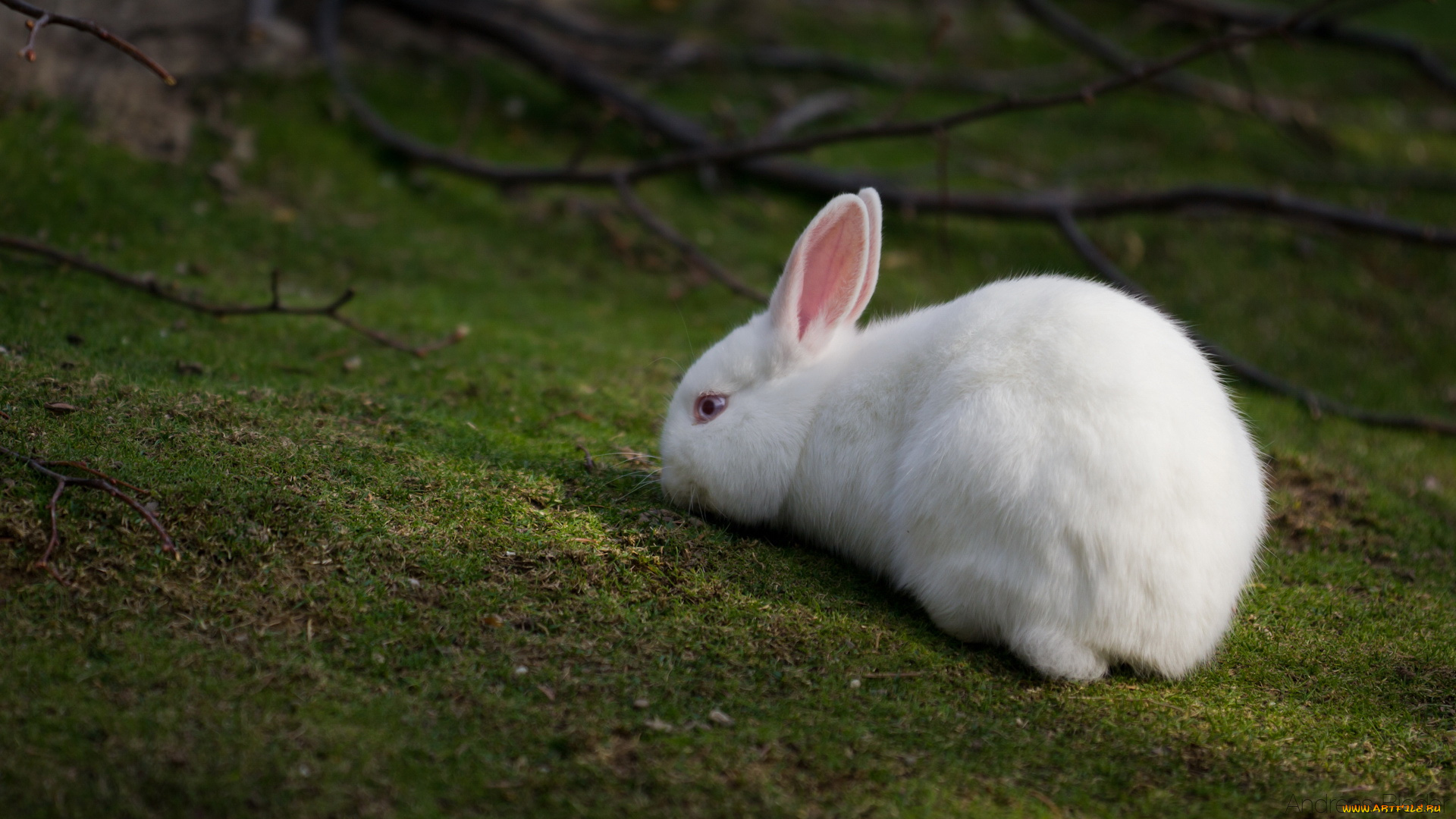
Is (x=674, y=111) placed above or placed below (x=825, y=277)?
above

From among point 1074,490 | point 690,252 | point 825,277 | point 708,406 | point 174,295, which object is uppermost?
point 825,277

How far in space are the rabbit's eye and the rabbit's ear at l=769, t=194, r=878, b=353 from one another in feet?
1.04

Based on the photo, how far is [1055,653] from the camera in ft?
9.55

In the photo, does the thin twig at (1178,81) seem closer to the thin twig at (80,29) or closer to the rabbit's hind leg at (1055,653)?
the rabbit's hind leg at (1055,653)

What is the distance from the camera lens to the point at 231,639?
8.72 ft

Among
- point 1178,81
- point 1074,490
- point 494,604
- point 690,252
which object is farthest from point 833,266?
point 1178,81

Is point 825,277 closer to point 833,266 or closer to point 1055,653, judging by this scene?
point 833,266

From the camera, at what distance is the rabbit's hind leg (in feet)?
9.54

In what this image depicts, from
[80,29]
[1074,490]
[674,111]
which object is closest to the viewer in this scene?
[80,29]

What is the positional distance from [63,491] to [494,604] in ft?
4.03

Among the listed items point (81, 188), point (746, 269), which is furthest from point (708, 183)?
point (81, 188)

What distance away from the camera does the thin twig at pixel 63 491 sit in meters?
2.75

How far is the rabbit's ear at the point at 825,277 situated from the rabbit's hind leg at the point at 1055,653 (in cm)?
125

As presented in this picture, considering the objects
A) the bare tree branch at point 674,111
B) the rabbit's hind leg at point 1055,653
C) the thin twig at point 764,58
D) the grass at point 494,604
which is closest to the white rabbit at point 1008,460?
the rabbit's hind leg at point 1055,653
